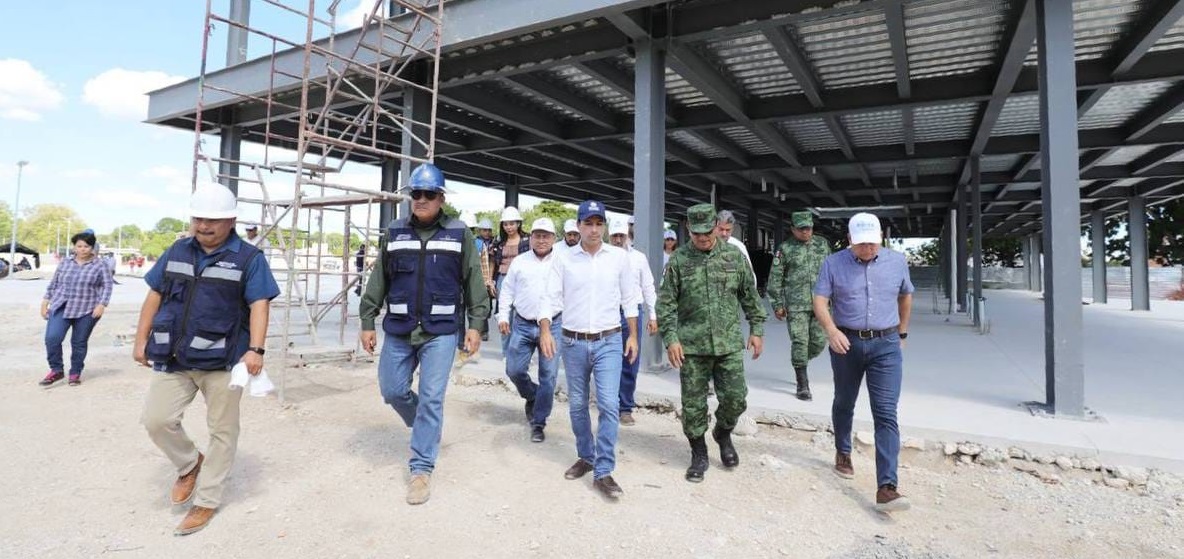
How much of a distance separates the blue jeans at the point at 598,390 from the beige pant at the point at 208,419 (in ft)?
6.09

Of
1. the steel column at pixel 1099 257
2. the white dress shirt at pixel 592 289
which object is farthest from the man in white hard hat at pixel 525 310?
the steel column at pixel 1099 257

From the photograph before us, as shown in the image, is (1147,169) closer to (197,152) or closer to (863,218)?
(863,218)

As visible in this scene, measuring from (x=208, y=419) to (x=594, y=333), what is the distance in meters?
2.13

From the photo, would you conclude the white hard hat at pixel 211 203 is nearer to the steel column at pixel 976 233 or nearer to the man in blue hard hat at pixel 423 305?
the man in blue hard hat at pixel 423 305


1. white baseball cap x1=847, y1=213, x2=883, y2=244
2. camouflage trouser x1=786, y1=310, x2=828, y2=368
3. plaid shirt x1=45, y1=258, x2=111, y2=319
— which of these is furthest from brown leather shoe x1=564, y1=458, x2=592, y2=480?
plaid shirt x1=45, y1=258, x2=111, y2=319

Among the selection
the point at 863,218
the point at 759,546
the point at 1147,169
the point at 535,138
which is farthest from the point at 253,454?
the point at 1147,169

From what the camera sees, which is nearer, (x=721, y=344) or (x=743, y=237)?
(x=721, y=344)

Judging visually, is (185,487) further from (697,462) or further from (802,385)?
(802,385)

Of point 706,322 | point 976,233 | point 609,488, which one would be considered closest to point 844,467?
point 706,322

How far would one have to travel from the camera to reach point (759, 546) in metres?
2.83

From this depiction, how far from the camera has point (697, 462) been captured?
372 centimetres

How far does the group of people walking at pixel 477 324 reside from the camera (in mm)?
2980

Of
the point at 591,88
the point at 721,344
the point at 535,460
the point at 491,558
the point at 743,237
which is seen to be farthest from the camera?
the point at 743,237

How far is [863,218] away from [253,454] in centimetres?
438
